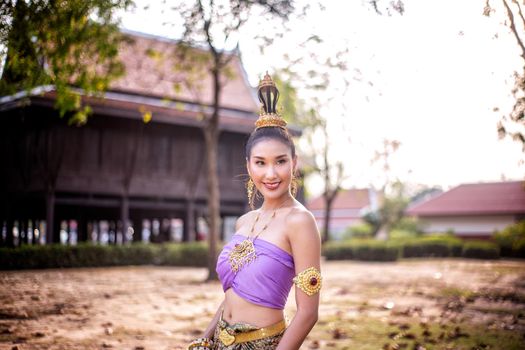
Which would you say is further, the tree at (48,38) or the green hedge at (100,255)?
the green hedge at (100,255)

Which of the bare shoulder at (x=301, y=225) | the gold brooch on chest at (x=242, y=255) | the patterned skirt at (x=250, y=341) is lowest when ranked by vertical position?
the patterned skirt at (x=250, y=341)

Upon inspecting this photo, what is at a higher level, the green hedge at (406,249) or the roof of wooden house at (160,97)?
the roof of wooden house at (160,97)

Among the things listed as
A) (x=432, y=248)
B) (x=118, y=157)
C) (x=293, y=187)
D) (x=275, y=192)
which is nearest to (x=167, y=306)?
(x=293, y=187)

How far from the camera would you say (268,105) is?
274 cm

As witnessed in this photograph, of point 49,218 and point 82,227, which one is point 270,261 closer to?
point 49,218

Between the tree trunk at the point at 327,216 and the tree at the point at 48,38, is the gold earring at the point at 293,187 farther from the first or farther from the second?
the tree trunk at the point at 327,216

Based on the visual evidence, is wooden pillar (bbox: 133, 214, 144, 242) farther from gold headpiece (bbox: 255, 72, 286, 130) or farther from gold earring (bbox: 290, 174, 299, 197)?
gold headpiece (bbox: 255, 72, 286, 130)

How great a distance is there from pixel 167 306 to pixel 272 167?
7269 mm

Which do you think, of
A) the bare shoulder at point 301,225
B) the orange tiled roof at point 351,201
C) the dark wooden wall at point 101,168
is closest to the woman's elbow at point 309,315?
the bare shoulder at point 301,225

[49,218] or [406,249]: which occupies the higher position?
[49,218]

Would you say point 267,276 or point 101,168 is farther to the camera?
point 101,168

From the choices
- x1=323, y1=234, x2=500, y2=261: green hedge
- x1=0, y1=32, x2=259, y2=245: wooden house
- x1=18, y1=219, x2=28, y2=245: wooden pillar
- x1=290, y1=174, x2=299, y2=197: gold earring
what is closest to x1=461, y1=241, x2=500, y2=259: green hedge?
x1=323, y1=234, x2=500, y2=261: green hedge

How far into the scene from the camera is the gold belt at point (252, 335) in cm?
245

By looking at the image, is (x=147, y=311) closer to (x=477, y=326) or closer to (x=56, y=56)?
(x=56, y=56)
